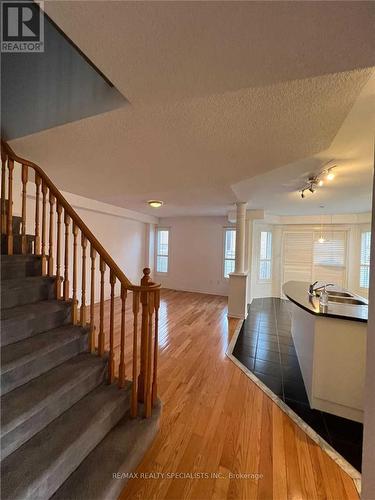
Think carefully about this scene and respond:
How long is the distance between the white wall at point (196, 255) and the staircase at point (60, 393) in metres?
5.23

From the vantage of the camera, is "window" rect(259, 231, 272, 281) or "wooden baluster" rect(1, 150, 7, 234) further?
"window" rect(259, 231, 272, 281)

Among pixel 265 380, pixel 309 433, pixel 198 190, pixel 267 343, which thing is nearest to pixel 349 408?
pixel 309 433

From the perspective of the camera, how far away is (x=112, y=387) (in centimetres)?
173

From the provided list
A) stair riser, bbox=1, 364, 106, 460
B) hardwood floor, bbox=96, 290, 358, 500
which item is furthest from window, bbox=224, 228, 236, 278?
stair riser, bbox=1, 364, 106, 460

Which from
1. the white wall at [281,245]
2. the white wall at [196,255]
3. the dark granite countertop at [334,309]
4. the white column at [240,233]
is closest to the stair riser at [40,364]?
the dark granite countertop at [334,309]

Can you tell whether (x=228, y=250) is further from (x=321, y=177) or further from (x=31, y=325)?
(x=31, y=325)

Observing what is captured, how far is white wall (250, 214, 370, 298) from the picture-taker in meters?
5.96

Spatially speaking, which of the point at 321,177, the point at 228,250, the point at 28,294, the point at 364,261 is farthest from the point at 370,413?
the point at 364,261

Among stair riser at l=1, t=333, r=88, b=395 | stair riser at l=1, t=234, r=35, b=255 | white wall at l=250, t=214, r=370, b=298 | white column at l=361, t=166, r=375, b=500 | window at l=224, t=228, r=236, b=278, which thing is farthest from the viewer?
window at l=224, t=228, r=236, b=278

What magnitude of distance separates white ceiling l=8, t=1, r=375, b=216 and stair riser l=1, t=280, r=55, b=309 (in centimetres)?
139

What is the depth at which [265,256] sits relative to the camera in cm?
659

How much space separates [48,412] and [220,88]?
221 cm

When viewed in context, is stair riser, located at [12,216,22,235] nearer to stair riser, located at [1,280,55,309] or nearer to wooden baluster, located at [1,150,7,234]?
wooden baluster, located at [1,150,7,234]

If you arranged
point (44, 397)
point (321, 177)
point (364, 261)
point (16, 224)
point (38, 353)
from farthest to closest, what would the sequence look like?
point (364, 261) < point (321, 177) < point (16, 224) < point (38, 353) < point (44, 397)
